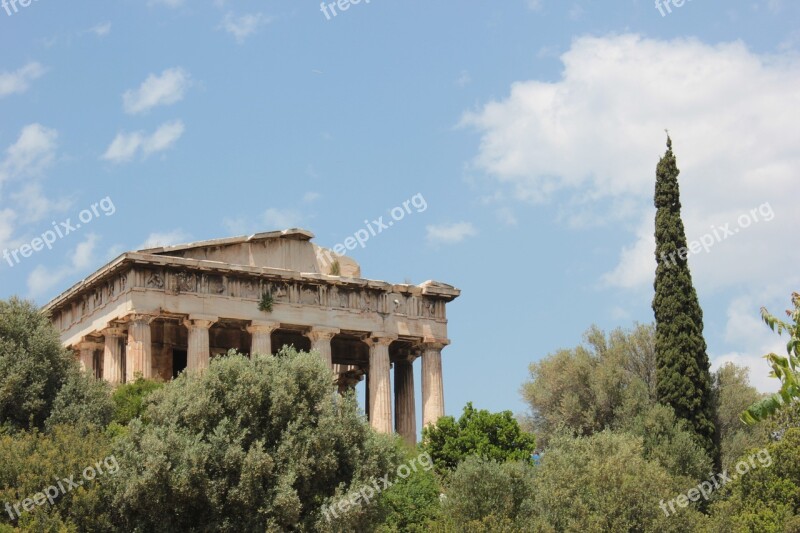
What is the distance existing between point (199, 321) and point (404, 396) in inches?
415

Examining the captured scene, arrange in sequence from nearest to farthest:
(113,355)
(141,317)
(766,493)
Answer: (766,493) < (141,317) < (113,355)

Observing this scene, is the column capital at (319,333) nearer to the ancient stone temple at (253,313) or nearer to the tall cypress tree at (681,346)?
the ancient stone temple at (253,313)

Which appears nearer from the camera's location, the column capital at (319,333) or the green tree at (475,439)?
the green tree at (475,439)

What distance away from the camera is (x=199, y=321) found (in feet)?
158

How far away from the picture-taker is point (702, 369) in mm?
Answer: 49031

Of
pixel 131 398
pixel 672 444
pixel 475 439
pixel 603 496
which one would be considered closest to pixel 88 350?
pixel 131 398

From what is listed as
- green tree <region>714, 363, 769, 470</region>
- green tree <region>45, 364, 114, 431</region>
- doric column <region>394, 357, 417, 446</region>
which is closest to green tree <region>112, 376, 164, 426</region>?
green tree <region>45, 364, 114, 431</region>

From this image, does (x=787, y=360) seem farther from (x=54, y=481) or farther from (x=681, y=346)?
(x=681, y=346)

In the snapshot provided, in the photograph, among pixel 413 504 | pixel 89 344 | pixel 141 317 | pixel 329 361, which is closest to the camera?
pixel 413 504

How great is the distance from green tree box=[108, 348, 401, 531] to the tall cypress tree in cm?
1757

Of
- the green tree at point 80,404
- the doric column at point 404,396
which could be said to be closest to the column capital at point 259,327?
the doric column at point 404,396

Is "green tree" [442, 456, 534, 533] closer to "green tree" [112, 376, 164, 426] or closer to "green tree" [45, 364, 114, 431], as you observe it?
"green tree" [45, 364, 114, 431]

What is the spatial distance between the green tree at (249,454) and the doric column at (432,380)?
17.9 metres

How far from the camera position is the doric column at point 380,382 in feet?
166
